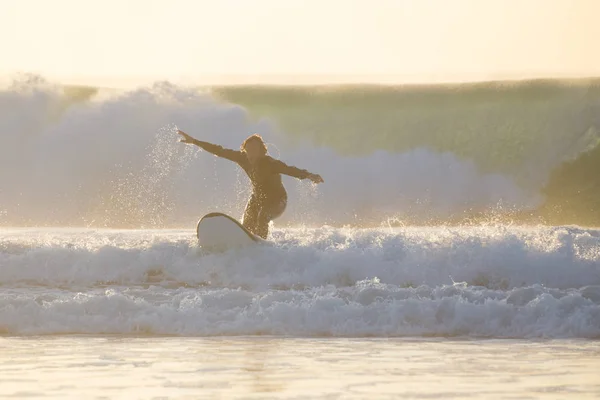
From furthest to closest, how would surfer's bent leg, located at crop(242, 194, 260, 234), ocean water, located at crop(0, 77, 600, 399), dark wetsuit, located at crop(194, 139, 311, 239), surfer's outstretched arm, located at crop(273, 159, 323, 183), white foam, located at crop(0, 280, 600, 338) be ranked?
surfer's bent leg, located at crop(242, 194, 260, 234) < dark wetsuit, located at crop(194, 139, 311, 239) < surfer's outstretched arm, located at crop(273, 159, 323, 183) < white foam, located at crop(0, 280, 600, 338) < ocean water, located at crop(0, 77, 600, 399)

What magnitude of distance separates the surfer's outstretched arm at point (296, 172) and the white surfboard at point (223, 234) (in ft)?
2.71

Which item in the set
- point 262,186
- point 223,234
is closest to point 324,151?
point 262,186

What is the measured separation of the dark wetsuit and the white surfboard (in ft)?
1.08

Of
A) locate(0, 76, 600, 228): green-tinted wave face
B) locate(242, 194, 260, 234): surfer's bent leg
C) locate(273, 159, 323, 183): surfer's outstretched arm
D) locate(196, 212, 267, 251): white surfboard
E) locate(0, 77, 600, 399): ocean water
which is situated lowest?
locate(0, 77, 600, 399): ocean water

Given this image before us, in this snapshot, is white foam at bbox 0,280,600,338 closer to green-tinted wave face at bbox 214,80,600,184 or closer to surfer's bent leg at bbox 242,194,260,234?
surfer's bent leg at bbox 242,194,260,234

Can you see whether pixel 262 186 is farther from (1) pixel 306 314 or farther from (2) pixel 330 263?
(1) pixel 306 314

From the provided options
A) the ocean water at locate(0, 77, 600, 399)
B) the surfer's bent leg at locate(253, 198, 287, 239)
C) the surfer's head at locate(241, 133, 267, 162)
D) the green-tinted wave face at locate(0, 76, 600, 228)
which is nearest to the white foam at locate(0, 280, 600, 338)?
the ocean water at locate(0, 77, 600, 399)

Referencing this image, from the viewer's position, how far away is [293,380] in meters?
8.58

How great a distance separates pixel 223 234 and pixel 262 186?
2.46ft

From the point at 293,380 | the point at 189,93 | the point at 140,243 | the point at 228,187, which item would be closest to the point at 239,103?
the point at 189,93

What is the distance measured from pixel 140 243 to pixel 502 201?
2050 cm

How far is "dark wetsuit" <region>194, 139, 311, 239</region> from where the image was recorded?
14438 mm

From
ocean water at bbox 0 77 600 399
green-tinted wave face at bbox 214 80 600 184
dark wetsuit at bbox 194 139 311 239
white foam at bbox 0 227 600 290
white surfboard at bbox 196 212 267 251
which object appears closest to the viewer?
ocean water at bbox 0 77 600 399

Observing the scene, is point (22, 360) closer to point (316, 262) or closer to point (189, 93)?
point (316, 262)
